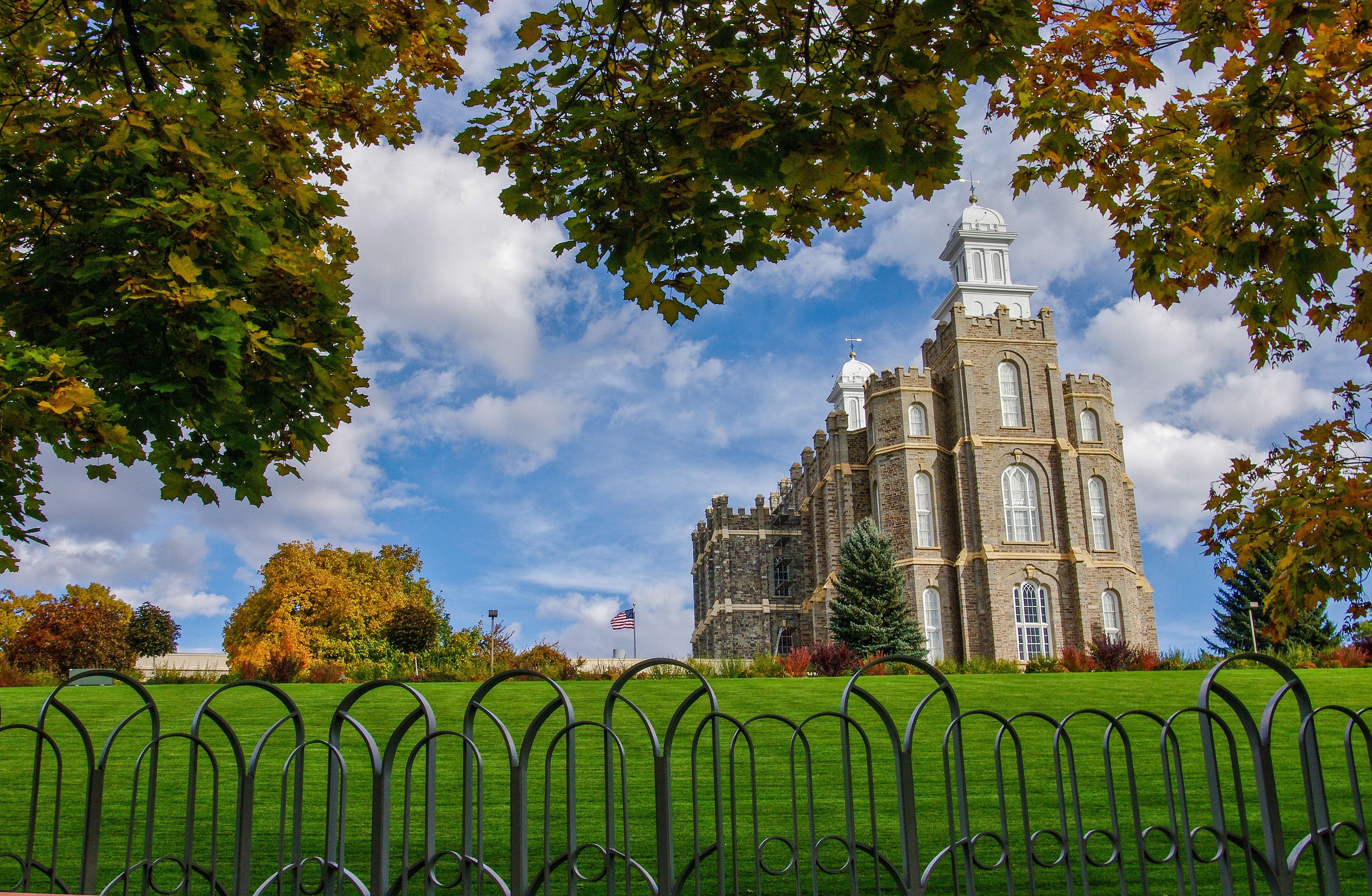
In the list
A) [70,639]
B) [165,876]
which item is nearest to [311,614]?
[70,639]

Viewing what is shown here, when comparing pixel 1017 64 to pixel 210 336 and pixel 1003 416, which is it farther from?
pixel 1003 416

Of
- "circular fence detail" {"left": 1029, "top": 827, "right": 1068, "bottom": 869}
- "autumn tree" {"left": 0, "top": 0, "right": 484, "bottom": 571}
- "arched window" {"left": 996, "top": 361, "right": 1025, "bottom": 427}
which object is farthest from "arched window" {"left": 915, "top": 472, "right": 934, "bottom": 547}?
"autumn tree" {"left": 0, "top": 0, "right": 484, "bottom": 571}

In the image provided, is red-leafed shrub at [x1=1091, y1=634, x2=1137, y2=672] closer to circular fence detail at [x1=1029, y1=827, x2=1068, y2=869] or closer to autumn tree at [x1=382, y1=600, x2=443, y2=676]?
circular fence detail at [x1=1029, y1=827, x2=1068, y2=869]

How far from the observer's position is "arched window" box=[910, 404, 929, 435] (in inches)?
1492

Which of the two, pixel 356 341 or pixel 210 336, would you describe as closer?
pixel 210 336

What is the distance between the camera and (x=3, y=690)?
1500cm

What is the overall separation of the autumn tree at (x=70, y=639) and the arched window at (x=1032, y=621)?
94.7 ft

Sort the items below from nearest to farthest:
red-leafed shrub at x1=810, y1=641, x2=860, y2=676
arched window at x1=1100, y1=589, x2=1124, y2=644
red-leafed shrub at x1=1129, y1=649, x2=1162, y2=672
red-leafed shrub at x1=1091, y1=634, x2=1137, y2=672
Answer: red-leafed shrub at x1=810, y1=641, x2=860, y2=676 < red-leafed shrub at x1=1129, y1=649, x2=1162, y2=672 < red-leafed shrub at x1=1091, y1=634, x2=1137, y2=672 < arched window at x1=1100, y1=589, x2=1124, y2=644

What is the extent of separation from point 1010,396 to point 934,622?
9.40 m

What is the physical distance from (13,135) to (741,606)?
4488cm

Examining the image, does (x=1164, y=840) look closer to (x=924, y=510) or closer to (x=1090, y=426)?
(x=924, y=510)

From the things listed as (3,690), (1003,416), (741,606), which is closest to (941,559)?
(1003,416)

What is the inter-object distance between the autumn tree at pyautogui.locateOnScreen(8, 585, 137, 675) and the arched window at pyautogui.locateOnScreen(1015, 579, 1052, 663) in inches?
1136

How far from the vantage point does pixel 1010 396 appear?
37.5m
